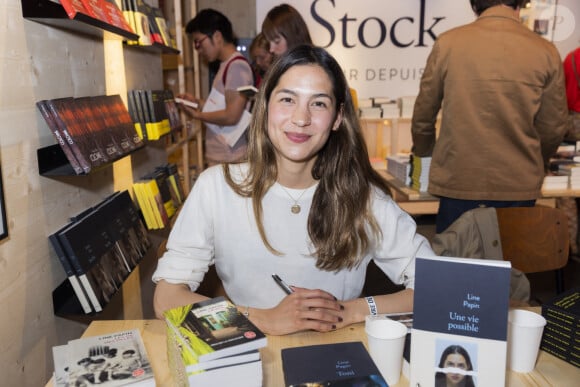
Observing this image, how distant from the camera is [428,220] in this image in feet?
17.9

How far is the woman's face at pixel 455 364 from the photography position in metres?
1.01

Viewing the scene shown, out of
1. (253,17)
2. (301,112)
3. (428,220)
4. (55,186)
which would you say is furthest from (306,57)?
(253,17)

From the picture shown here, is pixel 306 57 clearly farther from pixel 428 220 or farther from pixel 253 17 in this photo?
pixel 253 17

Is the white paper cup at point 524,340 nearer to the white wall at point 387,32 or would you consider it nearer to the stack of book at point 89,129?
the stack of book at point 89,129

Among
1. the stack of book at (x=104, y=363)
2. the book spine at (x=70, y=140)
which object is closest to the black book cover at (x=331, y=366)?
the stack of book at (x=104, y=363)

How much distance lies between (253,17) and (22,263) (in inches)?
190

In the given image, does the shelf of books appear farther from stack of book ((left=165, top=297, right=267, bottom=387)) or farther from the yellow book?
stack of book ((left=165, top=297, right=267, bottom=387))

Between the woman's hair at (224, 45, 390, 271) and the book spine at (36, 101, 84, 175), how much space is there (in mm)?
A: 492

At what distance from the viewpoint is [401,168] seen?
3484mm

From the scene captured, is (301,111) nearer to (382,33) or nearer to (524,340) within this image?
(524,340)

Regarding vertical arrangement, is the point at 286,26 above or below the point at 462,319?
above

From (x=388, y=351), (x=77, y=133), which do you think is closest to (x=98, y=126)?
(x=77, y=133)

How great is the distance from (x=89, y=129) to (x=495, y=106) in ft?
6.06

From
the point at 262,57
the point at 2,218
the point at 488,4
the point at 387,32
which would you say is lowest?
the point at 2,218
